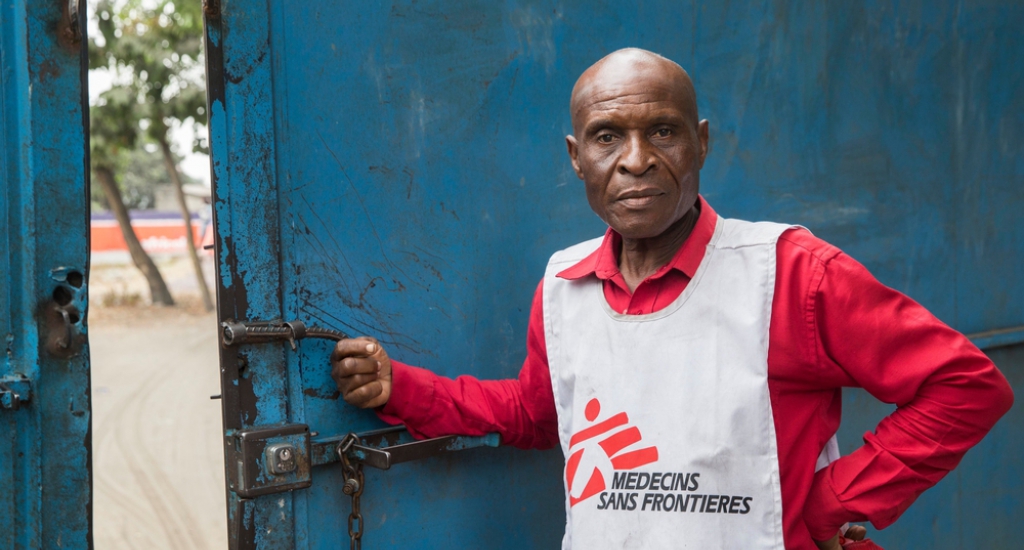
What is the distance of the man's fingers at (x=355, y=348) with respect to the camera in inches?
69.9

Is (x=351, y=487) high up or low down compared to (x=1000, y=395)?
down

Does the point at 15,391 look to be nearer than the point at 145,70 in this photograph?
Yes

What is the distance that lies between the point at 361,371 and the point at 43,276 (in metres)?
0.61

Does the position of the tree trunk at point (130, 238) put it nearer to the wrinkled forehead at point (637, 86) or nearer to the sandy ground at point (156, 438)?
the sandy ground at point (156, 438)

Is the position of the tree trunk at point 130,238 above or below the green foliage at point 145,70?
below

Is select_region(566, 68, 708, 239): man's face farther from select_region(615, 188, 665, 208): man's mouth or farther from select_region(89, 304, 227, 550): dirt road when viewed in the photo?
select_region(89, 304, 227, 550): dirt road

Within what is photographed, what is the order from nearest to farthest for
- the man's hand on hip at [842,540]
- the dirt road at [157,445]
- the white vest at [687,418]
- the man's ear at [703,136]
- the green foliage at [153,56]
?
the white vest at [687,418]
the man's hand on hip at [842,540]
the man's ear at [703,136]
the dirt road at [157,445]
the green foliage at [153,56]

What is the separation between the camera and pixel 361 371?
5.82ft

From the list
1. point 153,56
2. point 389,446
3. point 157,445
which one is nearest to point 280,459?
point 389,446

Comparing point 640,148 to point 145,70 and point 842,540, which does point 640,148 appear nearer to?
point 842,540

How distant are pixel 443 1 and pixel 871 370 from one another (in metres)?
1.23

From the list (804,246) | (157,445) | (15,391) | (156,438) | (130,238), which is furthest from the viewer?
(130,238)

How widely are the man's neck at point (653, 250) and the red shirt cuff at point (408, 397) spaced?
0.49 meters

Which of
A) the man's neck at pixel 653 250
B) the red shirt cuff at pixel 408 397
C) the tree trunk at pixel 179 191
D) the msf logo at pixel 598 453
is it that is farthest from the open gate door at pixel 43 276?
the tree trunk at pixel 179 191
